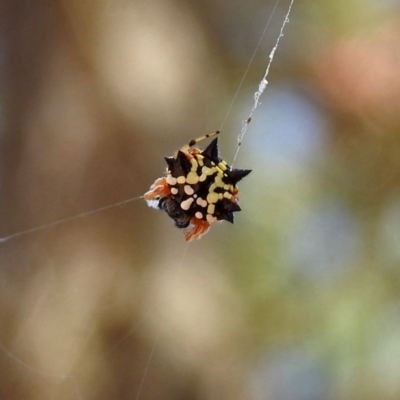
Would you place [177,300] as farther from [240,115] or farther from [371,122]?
[371,122]

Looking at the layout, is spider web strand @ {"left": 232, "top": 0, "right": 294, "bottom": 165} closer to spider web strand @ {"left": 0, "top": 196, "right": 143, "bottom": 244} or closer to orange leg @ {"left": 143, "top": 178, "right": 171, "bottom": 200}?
spider web strand @ {"left": 0, "top": 196, "right": 143, "bottom": 244}

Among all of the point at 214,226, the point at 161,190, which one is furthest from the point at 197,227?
Result: the point at 214,226

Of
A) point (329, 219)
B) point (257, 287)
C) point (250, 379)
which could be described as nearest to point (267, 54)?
point (329, 219)

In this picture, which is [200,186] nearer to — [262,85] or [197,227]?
[197,227]

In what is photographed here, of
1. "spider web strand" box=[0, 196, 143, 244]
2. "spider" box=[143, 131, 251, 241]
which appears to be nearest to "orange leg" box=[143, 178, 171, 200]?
"spider" box=[143, 131, 251, 241]

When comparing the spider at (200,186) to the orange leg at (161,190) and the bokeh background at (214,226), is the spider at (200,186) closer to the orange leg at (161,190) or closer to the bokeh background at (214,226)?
the orange leg at (161,190)

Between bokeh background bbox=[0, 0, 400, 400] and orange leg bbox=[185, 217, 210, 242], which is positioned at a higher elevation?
bokeh background bbox=[0, 0, 400, 400]

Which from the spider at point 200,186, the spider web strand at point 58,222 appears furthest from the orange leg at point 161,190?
the spider web strand at point 58,222
